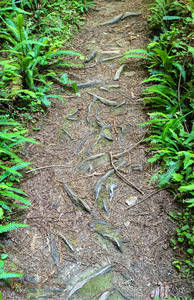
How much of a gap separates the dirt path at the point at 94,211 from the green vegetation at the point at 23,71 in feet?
1.00

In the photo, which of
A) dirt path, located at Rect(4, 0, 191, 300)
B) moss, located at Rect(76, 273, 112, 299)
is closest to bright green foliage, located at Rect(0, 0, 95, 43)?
dirt path, located at Rect(4, 0, 191, 300)

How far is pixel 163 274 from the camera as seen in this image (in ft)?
11.0

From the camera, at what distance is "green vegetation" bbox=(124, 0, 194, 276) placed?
3.76m

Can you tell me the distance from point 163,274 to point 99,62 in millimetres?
5107

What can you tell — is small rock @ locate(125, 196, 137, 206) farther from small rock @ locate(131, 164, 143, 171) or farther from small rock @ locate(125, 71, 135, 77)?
small rock @ locate(125, 71, 135, 77)

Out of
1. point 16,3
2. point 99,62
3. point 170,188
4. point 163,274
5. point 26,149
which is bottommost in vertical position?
point 163,274

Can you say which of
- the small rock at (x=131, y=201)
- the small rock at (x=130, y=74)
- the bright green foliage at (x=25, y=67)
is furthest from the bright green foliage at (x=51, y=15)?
the small rock at (x=131, y=201)

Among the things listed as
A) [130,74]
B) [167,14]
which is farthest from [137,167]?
[167,14]

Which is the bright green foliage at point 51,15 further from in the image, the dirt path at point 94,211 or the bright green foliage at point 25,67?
the dirt path at point 94,211

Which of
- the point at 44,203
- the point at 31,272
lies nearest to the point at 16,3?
the point at 44,203

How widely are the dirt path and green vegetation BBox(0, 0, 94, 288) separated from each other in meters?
0.30

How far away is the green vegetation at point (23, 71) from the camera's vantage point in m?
3.98

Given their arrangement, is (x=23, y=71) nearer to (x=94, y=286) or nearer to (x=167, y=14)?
(x=167, y=14)

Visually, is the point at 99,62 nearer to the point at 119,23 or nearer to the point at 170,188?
the point at 119,23
